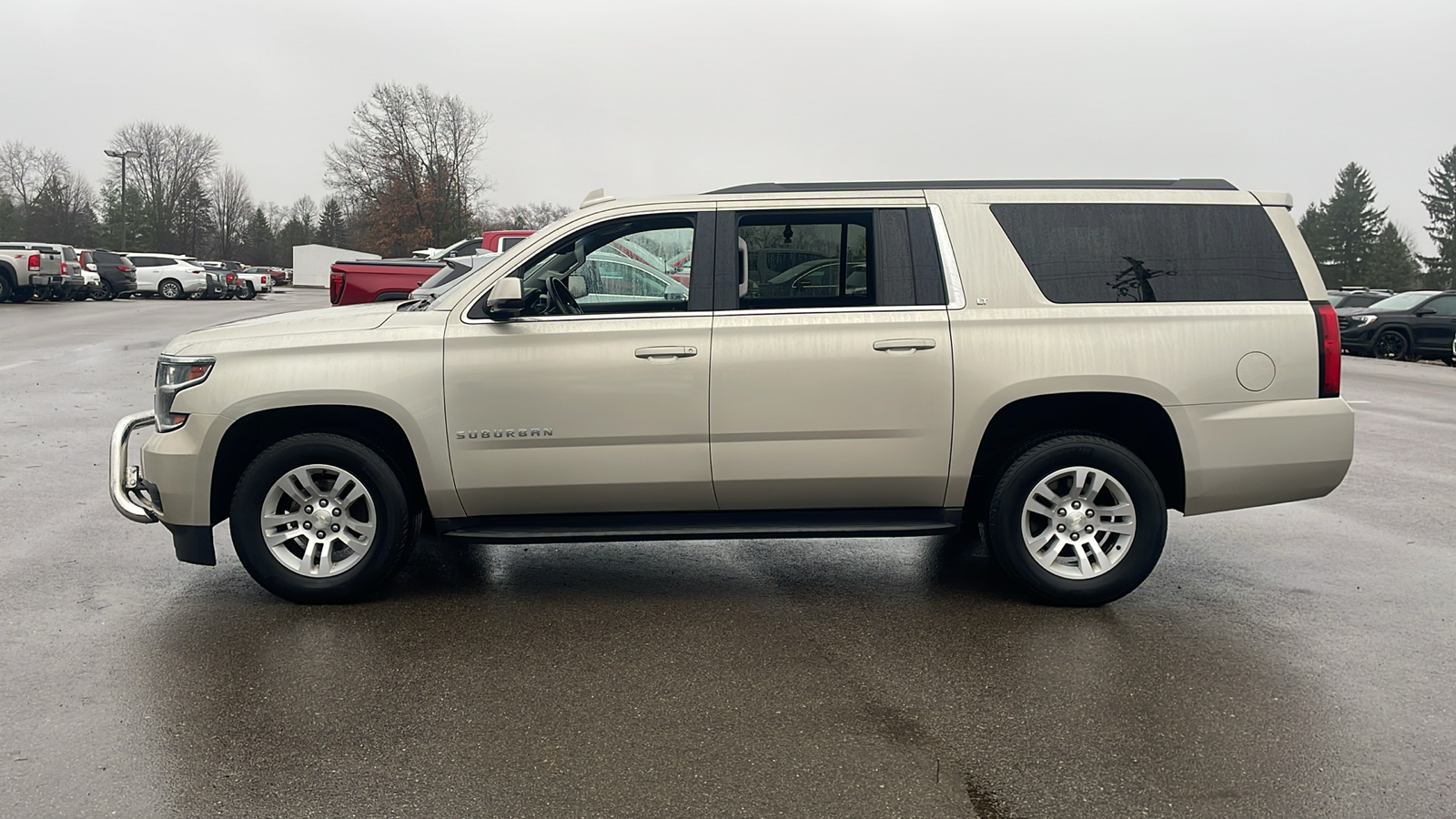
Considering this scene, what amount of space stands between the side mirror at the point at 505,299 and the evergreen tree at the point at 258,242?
103120 millimetres

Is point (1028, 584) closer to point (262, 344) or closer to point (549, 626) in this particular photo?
point (549, 626)

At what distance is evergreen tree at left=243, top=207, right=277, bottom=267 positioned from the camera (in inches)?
3944

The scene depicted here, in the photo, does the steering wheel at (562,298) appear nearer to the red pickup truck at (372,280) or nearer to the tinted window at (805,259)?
the tinted window at (805,259)

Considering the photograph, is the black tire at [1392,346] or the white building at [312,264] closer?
the black tire at [1392,346]

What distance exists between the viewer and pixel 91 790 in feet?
11.1

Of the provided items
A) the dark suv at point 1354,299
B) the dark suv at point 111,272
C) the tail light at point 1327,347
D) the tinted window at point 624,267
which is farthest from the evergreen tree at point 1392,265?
the tinted window at point 624,267

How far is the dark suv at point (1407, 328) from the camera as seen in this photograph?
77.3ft

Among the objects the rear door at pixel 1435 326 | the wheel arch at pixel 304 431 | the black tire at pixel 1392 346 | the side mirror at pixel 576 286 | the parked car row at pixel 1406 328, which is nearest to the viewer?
the wheel arch at pixel 304 431

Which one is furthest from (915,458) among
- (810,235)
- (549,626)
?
(549,626)

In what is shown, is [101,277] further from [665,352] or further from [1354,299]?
[665,352]

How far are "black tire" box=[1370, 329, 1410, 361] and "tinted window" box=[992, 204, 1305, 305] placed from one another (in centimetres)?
2239

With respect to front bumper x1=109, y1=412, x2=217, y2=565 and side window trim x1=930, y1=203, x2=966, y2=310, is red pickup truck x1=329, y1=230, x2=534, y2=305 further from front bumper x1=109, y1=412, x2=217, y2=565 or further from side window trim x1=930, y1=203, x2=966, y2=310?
side window trim x1=930, y1=203, x2=966, y2=310

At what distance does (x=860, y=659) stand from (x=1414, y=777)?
1.93 m

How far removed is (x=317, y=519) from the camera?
523 centimetres
